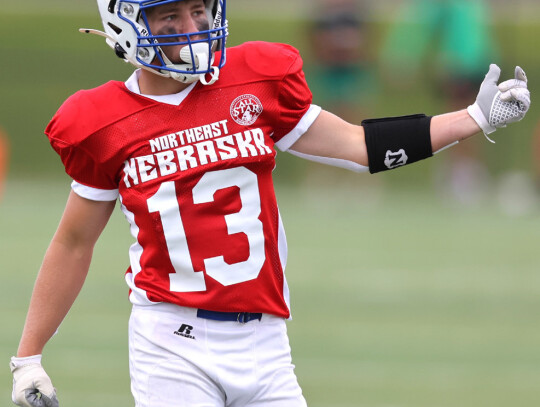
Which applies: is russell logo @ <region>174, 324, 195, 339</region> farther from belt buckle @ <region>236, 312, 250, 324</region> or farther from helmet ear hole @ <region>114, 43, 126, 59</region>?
helmet ear hole @ <region>114, 43, 126, 59</region>

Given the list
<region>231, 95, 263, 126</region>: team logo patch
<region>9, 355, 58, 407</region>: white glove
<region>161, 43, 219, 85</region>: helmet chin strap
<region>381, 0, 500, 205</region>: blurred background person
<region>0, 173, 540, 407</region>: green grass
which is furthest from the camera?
<region>381, 0, 500, 205</region>: blurred background person

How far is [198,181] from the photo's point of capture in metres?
3.76

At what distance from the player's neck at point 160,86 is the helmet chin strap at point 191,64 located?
3.4 inches

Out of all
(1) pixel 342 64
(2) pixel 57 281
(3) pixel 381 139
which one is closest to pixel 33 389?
(2) pixel 57 281

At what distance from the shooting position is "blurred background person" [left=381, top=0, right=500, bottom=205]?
1355cm

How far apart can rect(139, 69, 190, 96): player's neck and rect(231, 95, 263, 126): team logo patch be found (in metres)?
0.16

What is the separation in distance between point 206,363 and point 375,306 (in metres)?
4.83

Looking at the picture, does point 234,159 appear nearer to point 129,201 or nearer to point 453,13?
point 129,201

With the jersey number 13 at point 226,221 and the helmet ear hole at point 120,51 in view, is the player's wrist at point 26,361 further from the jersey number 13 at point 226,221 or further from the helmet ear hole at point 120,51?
the helmet ear hole at point 120,51

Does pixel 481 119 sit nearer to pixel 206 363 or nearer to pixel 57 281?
pixel 206 363

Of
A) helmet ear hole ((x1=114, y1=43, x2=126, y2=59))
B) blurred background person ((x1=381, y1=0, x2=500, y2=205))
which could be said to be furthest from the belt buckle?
blurred background person ((x1=381, y1=0, x2=500, y2=205))

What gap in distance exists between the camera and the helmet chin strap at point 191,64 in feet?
12.1

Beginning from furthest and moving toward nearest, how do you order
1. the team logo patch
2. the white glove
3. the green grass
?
the green grass < the white glove < the team logo patch

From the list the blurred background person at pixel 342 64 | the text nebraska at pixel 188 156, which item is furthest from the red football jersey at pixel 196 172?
the blurred background person at pixel 342 64
